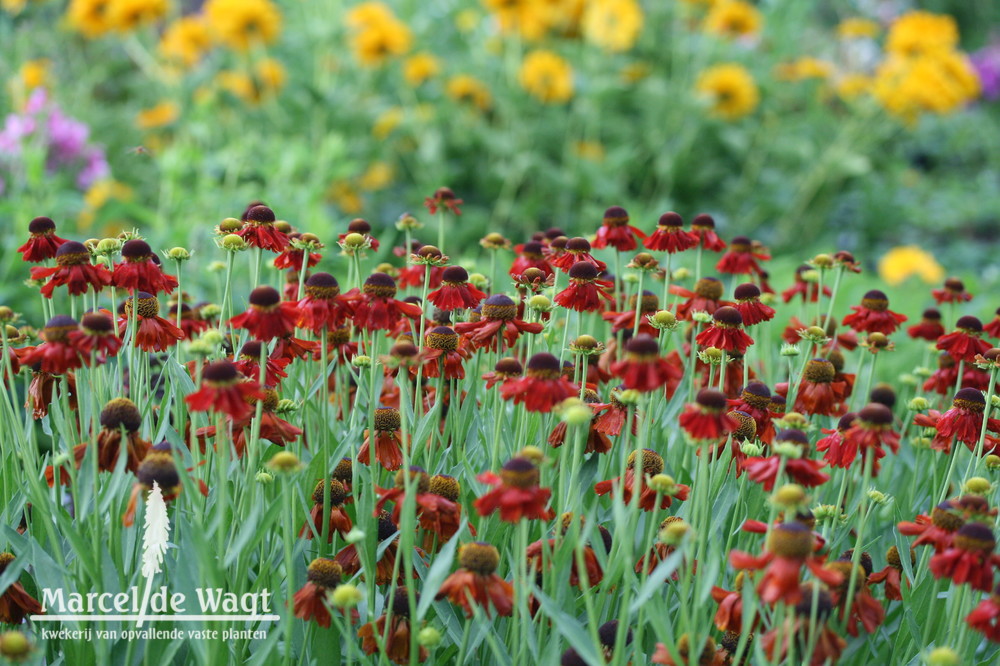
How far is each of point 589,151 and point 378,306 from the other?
4.10 meters

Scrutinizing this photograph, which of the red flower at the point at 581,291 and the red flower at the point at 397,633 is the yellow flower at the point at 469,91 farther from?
the red flower at the point at 397,633

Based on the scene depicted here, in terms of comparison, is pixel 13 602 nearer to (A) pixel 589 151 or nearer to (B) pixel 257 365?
(B) pixel 257 365

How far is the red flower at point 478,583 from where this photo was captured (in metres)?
1.19

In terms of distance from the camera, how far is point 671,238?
71.9 inches

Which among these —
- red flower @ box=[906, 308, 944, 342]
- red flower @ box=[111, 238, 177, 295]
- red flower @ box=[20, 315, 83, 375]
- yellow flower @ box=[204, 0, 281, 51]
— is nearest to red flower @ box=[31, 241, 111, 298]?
red flower @ box=[111, 238, 177, 295]

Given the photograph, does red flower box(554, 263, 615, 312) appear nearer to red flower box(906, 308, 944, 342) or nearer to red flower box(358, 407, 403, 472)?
red flower box(358, 407, 403, 472)

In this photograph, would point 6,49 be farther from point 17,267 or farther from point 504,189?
point 504,189

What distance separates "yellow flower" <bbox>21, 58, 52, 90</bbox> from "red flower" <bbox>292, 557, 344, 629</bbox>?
344 centimetres

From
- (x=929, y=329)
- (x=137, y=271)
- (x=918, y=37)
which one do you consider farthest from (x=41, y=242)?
(x=918, y=37)

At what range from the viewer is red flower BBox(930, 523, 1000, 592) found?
1.11m

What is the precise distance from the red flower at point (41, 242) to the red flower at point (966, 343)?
167cm

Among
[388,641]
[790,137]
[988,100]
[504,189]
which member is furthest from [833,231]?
[388,641]

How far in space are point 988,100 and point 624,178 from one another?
19.0ft

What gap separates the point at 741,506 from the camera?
158 cm
